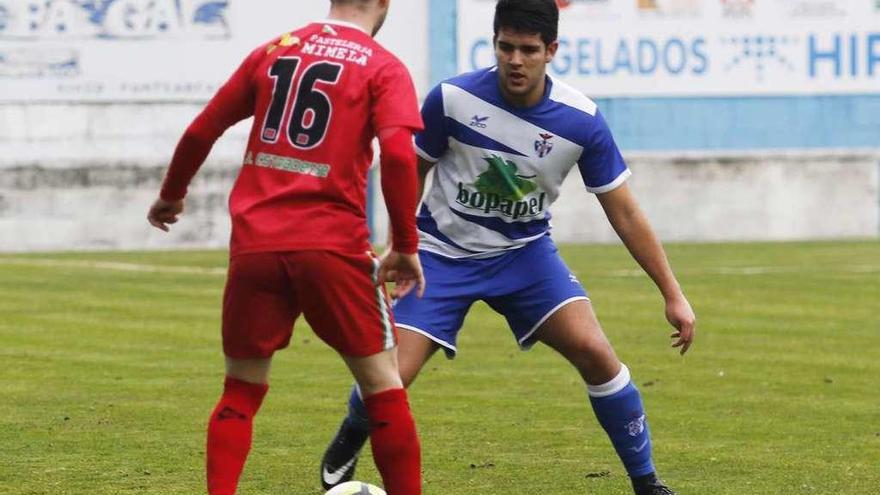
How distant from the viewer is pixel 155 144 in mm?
32938

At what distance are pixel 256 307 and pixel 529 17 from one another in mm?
1658

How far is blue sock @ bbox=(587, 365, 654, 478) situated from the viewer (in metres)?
7.73

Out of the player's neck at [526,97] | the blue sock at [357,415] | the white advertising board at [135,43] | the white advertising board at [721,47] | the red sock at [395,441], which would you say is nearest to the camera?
the red sock at [395,441]

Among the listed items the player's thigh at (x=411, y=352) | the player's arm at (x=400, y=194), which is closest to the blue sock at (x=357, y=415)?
the player's thigh at (x=411, y=352)

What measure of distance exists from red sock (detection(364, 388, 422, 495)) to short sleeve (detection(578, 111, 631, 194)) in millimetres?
1461

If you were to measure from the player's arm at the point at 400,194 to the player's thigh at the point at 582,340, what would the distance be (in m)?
1.41

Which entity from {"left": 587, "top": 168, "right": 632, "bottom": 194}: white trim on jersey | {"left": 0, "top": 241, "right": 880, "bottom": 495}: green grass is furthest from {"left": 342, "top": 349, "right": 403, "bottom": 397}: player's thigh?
{"left": 0, "top": 241, "right": 880, "bottom": 495}: green grass

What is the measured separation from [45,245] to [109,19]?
15.8 feet

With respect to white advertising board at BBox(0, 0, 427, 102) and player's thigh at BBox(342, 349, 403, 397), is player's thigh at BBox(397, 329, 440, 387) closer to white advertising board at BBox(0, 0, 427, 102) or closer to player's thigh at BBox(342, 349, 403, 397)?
player's thigh at BBox(342, 349, 403, 397)

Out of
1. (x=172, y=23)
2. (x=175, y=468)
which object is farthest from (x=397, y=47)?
(x=175, y=468)

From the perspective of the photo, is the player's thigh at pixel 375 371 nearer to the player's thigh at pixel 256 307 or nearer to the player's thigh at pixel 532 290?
the player's thigh at pixel 256 307

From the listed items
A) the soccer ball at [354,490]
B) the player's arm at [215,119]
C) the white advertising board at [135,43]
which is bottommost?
the white advertising board at [135,43]

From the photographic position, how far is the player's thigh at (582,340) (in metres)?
7.61

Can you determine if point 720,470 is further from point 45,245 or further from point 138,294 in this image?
point 45,245
